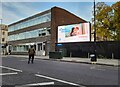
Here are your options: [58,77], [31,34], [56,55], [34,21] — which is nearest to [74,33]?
[56,55]

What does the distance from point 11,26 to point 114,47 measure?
164 ft

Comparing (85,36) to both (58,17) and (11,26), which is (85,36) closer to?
(58,17)

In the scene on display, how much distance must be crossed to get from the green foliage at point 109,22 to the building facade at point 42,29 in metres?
9.53

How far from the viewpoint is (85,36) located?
40594mm

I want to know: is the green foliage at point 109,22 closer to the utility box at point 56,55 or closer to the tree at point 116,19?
the tree at point 116,19

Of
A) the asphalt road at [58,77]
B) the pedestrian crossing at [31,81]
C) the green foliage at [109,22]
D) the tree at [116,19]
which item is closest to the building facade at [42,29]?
the green foliage at [109,22]

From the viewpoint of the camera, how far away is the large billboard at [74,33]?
4062 centimetres

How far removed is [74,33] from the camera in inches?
1681

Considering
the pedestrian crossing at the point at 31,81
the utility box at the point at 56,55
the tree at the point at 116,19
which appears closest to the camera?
the pedestrian crossing at the point at 31,81

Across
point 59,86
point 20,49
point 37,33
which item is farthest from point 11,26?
point 59,86

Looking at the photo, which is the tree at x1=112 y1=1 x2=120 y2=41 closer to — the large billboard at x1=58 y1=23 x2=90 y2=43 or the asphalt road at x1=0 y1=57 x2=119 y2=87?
the large billboard at x1=58 y1=23 x2=90 y2=43

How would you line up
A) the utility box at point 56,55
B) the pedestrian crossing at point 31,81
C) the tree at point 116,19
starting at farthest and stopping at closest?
the tree at point 116,19 → the utility box at point 56,55 → the pedestrian crossing at point 31,81

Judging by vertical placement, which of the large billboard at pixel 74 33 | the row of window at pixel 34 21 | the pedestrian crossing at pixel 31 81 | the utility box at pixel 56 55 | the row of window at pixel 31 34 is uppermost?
the row of window at pixel 34 21

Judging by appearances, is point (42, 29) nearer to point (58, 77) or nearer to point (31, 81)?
point (58, 77)
